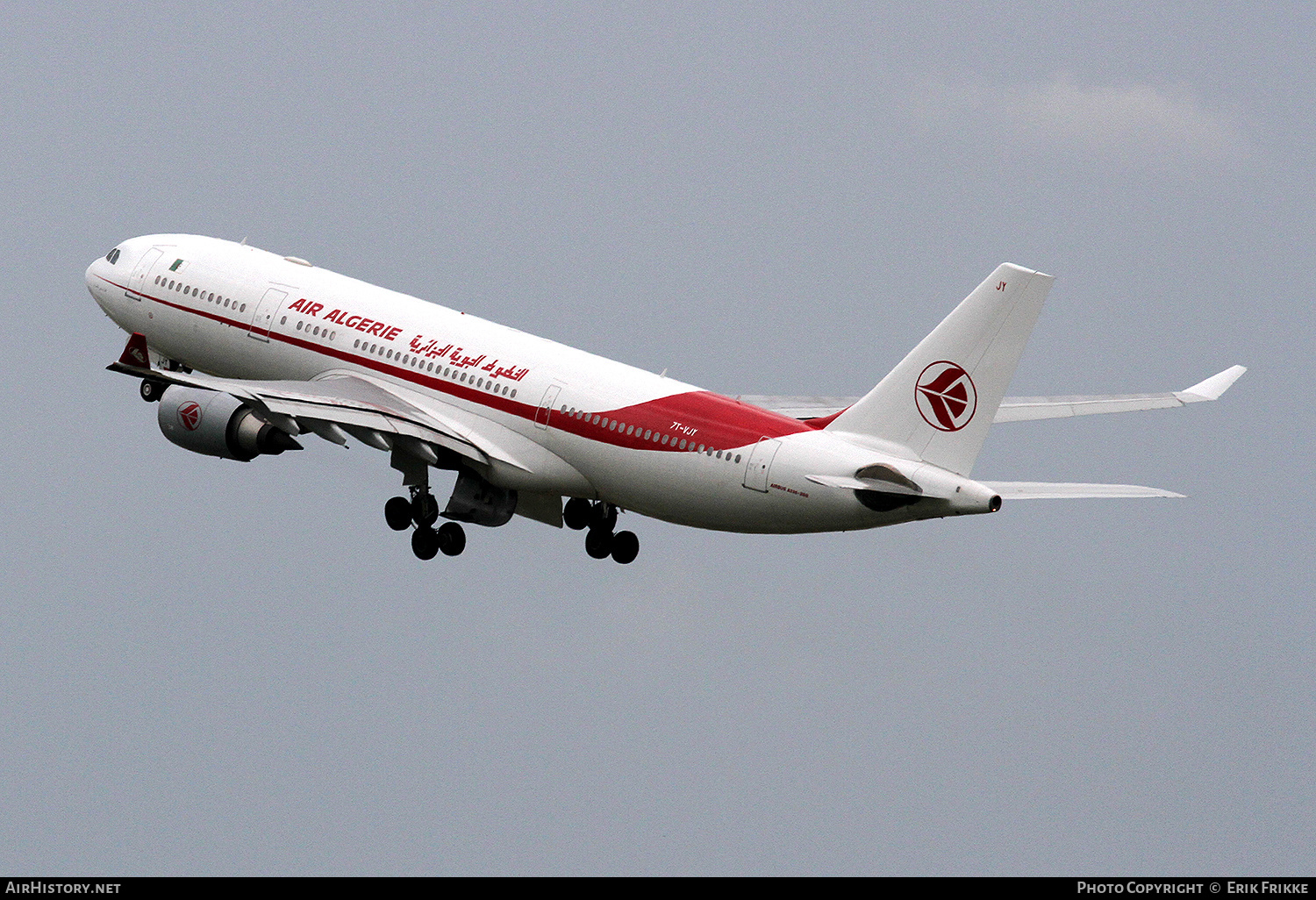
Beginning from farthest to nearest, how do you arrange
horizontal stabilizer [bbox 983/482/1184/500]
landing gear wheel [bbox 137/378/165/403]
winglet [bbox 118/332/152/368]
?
landing gear wheel [bbox 137/378/165/403], winglet [bbox 118/332/152/368], horizontal stabilizer [bbox 983/482/1184/500]

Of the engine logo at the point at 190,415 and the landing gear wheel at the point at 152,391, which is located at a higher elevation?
the landing gear wheel at the point at 152,391

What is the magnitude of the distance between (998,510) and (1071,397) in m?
10.4

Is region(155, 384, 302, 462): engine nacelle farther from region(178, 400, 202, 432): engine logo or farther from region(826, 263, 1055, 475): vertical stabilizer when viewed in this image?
region(826, 263, 1055, 475): vertical stabilizer

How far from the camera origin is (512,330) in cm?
5153

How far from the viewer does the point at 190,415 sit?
170 ft

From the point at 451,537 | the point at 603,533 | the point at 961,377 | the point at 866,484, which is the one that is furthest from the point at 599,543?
the point at 961,377

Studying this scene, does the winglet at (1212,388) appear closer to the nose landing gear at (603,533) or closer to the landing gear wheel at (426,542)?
the nose landing gear at (603,533)

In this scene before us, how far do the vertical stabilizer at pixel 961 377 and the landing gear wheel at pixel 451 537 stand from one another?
11.0 m

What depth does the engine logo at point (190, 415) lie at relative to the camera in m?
51.6

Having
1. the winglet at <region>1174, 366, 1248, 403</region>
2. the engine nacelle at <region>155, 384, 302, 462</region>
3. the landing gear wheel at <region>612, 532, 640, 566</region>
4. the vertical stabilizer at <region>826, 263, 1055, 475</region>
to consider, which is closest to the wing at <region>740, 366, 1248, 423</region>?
the winglet at <region>1174, 366, 1248, 403</region>

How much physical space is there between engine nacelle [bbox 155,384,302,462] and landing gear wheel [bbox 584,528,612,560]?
7384 millimetres

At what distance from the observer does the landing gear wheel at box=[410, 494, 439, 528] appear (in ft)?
169

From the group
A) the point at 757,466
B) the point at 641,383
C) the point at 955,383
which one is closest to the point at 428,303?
the point at 641,383

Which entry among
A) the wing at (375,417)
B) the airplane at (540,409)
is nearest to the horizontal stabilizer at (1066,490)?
the airplane at (540,409)
